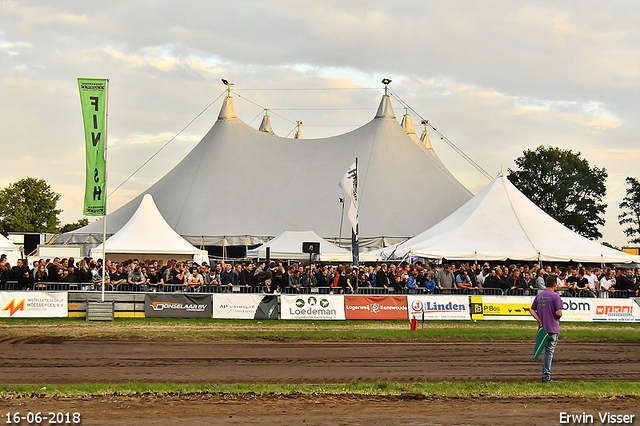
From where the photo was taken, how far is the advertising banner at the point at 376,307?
20.2 m

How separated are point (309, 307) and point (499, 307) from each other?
18.5 feet

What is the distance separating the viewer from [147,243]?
29.9 metres

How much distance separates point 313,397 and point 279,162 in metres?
38.6

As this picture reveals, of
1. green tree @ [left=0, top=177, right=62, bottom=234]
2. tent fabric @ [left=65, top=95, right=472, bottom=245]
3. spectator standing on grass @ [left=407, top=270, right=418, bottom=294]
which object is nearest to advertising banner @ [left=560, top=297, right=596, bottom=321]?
spectator standing on grass @ [left=407, top=270, right=418, bottom=294]

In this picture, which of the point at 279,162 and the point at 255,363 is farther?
the point at 279,162

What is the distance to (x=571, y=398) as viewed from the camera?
9.54 metres

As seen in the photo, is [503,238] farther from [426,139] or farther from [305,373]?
[426,139]

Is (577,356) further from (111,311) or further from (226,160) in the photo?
(226,160)

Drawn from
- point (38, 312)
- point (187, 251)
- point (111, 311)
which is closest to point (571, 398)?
point (111, 311)

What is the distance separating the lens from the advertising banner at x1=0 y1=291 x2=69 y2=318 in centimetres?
1930

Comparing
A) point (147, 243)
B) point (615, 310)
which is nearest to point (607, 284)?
point (615, 310)

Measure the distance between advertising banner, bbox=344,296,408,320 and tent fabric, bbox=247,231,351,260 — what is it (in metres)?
10.8

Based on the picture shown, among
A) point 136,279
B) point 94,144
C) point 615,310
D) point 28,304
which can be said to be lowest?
point 615,310

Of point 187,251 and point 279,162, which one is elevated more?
point 279,162
